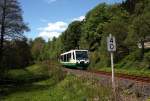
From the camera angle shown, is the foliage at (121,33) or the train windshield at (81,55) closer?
the foliage at (121,33)

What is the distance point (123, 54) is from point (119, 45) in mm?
2389

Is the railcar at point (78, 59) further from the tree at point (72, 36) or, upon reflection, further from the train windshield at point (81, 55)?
the tree at point (72, 36)

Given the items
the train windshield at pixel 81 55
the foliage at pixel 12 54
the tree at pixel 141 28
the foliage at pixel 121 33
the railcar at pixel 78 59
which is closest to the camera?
the tree at pixel 141 28

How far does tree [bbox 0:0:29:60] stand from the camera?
179 ft

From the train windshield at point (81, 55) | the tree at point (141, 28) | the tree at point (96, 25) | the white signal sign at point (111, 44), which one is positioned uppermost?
the tree at point (96, 25)

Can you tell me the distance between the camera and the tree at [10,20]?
179ft

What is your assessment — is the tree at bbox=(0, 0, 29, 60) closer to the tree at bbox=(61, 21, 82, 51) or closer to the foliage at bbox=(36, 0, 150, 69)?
the foliage at bbox=(36, 0, 150, 69)

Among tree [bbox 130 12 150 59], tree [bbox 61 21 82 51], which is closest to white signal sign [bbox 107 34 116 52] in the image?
tree [bbox 130 12 150 59]

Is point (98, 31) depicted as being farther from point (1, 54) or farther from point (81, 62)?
point (1, 54)

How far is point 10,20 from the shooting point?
55.5 m

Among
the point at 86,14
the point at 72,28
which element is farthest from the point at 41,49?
the point at 86,14

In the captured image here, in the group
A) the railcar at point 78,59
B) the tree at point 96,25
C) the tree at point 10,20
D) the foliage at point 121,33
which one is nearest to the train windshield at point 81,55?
the railcar at point 78,59

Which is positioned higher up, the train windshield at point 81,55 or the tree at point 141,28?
the tree at point 141,28

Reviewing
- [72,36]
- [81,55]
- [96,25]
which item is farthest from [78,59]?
[72,36]
